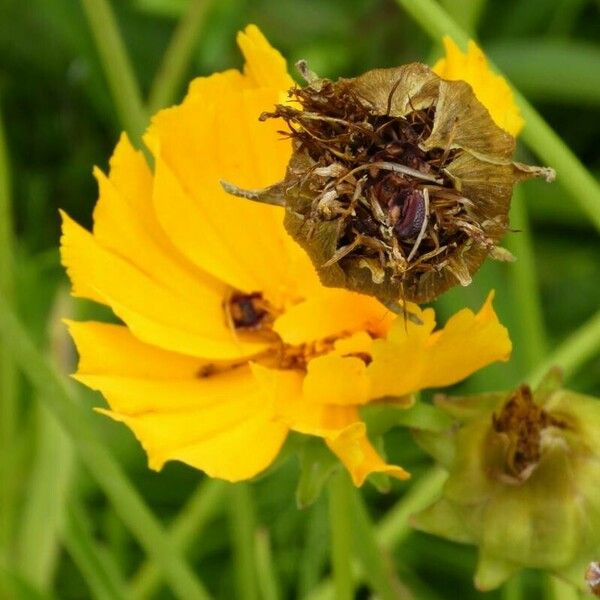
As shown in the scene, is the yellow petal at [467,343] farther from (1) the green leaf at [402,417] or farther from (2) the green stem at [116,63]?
(2) the green stem at [116,63]

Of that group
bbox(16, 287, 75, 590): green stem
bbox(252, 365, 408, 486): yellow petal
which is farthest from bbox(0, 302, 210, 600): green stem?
bbox(16, 287, 75, 590): green stem

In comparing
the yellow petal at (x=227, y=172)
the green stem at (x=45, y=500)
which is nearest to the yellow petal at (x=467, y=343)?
the yellow petal at (x=227, y=172)

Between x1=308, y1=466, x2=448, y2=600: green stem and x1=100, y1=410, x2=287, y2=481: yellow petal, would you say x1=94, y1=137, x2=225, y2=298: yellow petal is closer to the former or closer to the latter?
x1=100, y1=410, x2=287, y2=481: yellow petal

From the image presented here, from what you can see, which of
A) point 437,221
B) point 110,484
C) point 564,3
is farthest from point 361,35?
point 437,221

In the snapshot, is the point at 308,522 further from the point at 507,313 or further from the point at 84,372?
the point at 84,372

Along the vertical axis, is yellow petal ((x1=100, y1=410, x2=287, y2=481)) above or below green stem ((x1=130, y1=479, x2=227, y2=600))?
above
